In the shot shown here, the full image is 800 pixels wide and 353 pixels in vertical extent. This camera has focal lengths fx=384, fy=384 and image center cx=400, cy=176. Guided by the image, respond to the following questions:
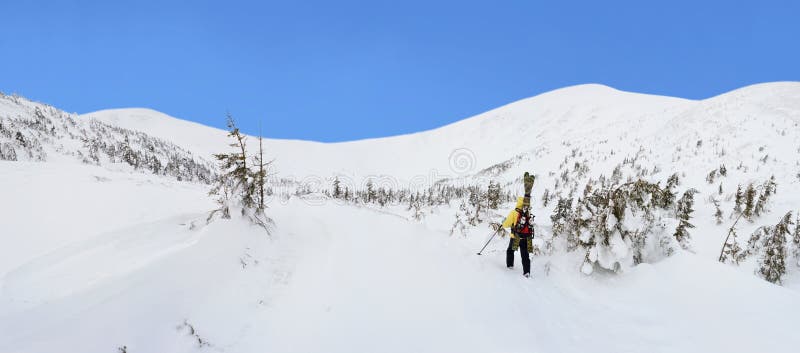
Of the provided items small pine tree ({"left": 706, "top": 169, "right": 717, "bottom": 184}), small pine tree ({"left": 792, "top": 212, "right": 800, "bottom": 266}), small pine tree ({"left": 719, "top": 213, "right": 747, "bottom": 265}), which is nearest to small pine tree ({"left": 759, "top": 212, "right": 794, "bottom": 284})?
small pine tree ({"left": 792, "top": 212, "right": 800, "bottom": 266})

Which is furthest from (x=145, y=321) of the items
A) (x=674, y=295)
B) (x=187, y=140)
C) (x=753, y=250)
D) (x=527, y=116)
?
(x=187, y=140)

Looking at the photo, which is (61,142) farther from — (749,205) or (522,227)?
(749,205)

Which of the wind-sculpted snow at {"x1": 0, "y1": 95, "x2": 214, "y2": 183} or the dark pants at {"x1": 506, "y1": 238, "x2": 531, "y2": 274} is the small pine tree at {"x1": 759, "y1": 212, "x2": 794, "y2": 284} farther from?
the wind-sculpted snow at {"x1": 0, "y1": 95, "x2": 214, "y2": 183}

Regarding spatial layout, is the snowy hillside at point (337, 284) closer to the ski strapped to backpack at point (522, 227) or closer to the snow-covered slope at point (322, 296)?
the snow-covered slope at point (322, 296)

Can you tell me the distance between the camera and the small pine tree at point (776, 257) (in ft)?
22.5

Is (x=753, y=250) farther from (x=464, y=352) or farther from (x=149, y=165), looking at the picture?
(x=149, y=165)

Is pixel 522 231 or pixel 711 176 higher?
pixel 711 176

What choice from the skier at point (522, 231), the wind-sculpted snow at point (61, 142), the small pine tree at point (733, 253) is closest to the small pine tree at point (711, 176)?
the small pine tree at point (733, 253)

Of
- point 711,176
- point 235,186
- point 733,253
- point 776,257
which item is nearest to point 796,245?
point 776,257

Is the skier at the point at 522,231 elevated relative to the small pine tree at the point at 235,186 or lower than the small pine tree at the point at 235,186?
lower

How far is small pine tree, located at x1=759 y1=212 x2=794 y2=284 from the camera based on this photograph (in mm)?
6859

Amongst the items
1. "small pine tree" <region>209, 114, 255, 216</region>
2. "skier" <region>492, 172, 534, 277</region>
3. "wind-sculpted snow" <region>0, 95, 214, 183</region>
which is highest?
"wind-sculpted snow" <region>0, 95, 214, 183</region>

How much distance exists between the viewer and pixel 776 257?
22.8ft

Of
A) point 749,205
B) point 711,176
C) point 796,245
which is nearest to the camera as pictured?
point 796,245
